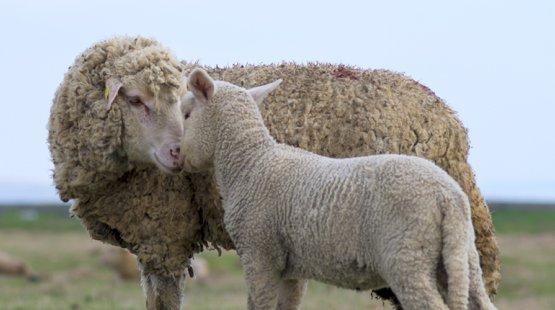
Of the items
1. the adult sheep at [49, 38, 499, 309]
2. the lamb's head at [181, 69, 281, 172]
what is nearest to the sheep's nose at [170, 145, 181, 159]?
the adult sheep at [49, 38, 499, 309]

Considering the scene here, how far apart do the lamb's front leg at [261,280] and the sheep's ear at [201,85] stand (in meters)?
1.02

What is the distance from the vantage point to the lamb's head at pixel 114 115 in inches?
343

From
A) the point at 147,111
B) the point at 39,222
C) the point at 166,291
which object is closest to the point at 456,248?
the point at 147,111

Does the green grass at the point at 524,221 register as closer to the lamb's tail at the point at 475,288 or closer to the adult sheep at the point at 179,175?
the adult sheep at the point at 179,175

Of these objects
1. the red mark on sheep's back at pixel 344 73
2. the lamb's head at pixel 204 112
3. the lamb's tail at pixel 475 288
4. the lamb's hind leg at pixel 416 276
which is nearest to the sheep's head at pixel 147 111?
the lamb's head at pixel 204 112

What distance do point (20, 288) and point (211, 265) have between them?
5897 millimetres

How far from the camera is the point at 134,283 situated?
23.7 metres

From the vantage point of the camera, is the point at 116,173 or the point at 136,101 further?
the point at 116,173

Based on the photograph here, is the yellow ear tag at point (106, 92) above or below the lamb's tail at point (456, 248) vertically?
below

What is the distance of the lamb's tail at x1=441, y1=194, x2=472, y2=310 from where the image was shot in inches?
255

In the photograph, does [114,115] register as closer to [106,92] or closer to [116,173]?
[106,92]

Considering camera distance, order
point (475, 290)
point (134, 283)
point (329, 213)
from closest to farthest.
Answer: point (475, 290) → point (329, 213) → point (134, 283)

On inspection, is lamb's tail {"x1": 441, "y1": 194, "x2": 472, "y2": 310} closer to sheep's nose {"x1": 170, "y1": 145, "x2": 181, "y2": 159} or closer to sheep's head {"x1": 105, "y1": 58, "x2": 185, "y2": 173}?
sheep's nose {"x1": 170, "y1": 145, "x2": 181, "y2": 159}

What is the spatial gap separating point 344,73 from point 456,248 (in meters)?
3.31
